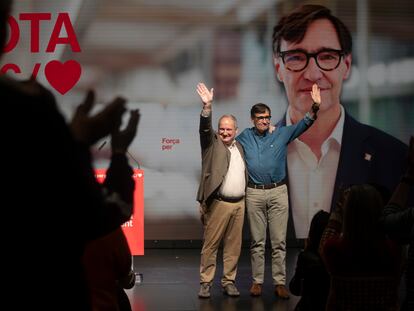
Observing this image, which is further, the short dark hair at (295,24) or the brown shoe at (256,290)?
the short dark hair at (295,24)

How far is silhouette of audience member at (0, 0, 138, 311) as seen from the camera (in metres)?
1.25

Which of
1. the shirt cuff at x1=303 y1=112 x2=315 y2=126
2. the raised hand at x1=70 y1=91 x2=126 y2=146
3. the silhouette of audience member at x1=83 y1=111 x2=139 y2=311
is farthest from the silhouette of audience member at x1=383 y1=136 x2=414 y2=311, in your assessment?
the shirt cuff at x1=303 y1=112 x2=315 y2=126

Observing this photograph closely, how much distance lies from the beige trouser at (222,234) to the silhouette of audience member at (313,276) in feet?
7.41

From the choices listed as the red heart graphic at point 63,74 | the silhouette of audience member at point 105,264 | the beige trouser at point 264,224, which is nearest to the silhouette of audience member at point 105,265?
the silhouette of audience member at point 105,264

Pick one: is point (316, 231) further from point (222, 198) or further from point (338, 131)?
point (338, 131)

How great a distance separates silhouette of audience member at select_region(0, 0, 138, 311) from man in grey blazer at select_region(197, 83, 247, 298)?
4.26 meters

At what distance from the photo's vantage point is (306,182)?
28.6 feet

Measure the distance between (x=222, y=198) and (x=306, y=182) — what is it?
3.19m

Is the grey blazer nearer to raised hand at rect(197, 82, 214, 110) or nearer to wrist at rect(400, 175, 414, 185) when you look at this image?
raised hand at rect(197, 82, 214, 110)

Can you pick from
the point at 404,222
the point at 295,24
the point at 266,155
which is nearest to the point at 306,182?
the point at 295,24

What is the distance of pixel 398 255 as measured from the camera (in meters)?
2.80

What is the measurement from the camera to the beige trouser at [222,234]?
225 inches

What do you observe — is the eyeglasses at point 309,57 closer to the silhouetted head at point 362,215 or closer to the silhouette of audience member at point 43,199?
the silhouetted head at point 362,215

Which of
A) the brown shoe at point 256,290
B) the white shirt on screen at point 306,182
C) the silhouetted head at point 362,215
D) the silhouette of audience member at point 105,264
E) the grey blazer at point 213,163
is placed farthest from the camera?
the white shirt on screen at point 306,182
